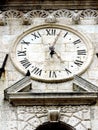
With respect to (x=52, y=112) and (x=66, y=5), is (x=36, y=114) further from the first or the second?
(x=66, y=5)

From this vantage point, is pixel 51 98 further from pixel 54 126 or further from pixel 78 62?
pixel 78 62

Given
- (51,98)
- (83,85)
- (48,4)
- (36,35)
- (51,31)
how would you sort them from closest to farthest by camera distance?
1. (51,98)
2. (83,85)
3. (36,35)
4. (51,31)
5. (48,4)

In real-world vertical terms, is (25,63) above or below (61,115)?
above

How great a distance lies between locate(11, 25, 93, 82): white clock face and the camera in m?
23.7

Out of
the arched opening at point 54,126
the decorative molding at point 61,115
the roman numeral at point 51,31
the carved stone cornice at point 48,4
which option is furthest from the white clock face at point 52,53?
the arched opening at point 54,126

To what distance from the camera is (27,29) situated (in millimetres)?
24500

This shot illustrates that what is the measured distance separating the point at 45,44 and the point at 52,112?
2.09 meters

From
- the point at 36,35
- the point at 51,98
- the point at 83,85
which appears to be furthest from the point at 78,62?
the point at 51,98

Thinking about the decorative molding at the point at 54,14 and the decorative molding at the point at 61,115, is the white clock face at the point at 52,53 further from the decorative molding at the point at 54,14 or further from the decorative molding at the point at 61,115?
the decorative molding at the point at 61,115

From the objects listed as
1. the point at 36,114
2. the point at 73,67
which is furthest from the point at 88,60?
the point at 36,114

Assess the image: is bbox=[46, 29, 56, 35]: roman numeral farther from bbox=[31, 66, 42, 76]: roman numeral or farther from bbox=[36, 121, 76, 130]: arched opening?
bbox=[36, 121, 76, 130]: arched opening

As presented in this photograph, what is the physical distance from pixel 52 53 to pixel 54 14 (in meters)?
1.20

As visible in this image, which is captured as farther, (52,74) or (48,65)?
(48,65)

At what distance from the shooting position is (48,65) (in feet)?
78.2
